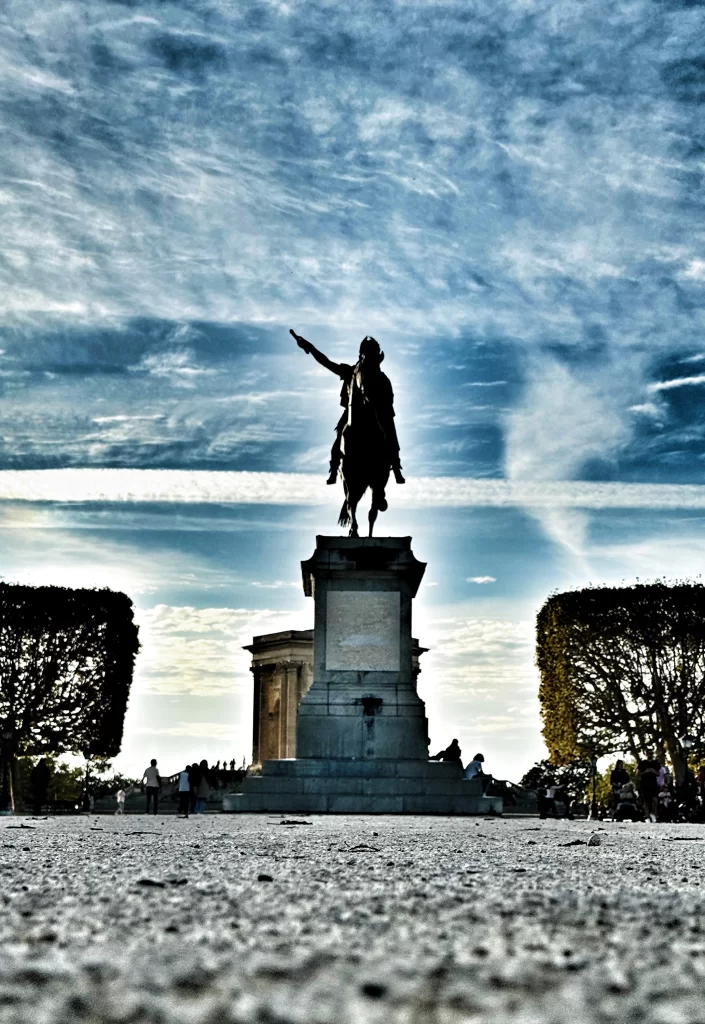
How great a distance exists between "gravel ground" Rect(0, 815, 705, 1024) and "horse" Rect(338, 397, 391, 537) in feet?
54.6

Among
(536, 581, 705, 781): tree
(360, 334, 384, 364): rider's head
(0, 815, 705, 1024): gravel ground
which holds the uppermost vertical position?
(360, 334, 384, 364): rider's head

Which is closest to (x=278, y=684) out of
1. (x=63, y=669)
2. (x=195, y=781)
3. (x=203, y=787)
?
(x=63, y=669)

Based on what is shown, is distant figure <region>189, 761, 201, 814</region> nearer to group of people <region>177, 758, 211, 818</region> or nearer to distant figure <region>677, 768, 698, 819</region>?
group of people <region>177, 758, 211, 818</region>

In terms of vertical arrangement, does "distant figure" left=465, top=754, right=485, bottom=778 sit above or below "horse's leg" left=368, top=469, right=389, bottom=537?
below

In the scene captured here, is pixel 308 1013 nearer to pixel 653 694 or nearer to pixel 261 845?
pixel 261 845

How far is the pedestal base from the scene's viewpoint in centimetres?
1708

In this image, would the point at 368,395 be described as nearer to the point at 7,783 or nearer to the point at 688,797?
the point at 688,797

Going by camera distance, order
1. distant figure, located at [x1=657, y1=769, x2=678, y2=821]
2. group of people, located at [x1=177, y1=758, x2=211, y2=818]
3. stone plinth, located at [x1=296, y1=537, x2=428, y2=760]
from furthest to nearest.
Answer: distant figure, located at [x1=657, y1=769, x2=678, y2=821] < group of people, located at [x1=177, y1=758, x2=211, y2=818] < stone plinth, located at [x1=296, y1=537, x2=428, y2=760]

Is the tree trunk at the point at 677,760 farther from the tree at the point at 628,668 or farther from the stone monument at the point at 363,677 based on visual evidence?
the stone monument at the point at 363,677

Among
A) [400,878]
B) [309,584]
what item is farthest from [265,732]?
[400,878]

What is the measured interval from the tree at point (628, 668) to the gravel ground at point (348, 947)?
32.9 meters

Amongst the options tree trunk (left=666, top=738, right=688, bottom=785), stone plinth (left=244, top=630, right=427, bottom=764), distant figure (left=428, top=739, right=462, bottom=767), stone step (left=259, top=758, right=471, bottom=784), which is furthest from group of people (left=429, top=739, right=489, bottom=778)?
stone plinth (left=244, top=630, right=427, bottom=764)

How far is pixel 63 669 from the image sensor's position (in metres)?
38.0

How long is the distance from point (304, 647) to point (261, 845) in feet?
140
